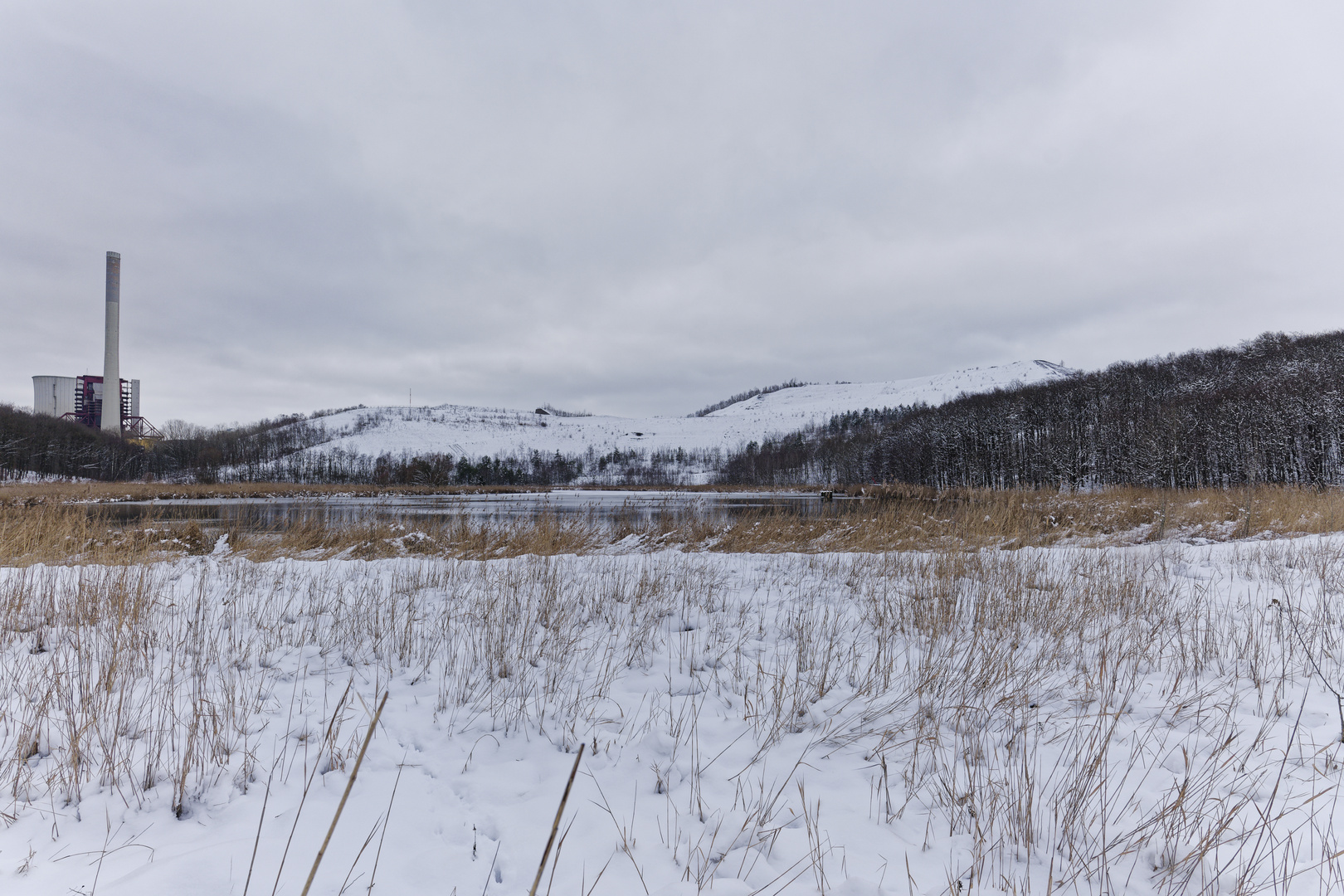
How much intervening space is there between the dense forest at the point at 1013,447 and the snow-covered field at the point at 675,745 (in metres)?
12.9

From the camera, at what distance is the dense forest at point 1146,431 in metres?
44.7

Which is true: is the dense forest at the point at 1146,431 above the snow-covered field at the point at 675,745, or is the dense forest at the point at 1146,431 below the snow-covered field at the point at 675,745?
above

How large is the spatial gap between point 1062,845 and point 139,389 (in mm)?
147218

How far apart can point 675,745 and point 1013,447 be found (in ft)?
249

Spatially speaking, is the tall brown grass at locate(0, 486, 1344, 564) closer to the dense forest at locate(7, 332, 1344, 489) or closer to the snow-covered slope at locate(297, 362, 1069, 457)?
the dense forest at locate(7, 332, 1344, 489)

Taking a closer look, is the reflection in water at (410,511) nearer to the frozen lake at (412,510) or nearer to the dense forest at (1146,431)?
the frozen lake at (412,510)

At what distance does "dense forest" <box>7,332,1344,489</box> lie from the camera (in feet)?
151

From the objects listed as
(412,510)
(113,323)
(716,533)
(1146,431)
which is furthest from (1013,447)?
(113,323)

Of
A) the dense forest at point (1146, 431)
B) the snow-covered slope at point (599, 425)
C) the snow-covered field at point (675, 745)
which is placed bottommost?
the snow-covered field at point (675, 745)

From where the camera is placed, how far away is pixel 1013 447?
66.8 meters

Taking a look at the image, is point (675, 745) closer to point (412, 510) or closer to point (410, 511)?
point (410, 511)

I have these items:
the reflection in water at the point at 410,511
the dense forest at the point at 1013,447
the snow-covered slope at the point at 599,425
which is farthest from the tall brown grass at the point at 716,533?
the snow-covered slope at the point at 599,425

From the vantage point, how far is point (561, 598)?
643 centimetres

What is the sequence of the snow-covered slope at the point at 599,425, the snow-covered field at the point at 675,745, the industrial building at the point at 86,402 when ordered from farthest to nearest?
the snow-covered slope at the point at 599,425
the industrial building at the point at 86,402
the snow-covered field at the point at 675,745
